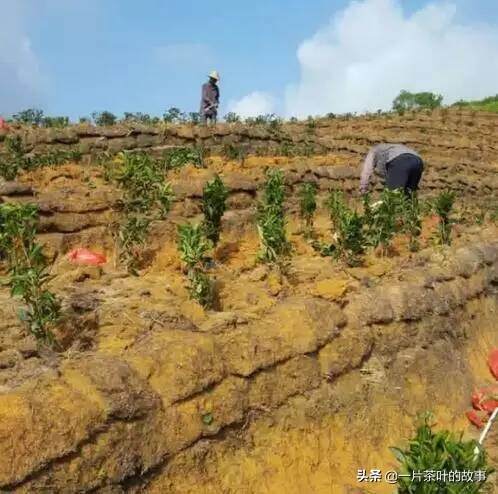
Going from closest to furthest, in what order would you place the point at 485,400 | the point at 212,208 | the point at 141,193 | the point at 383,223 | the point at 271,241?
the point at 271,241 < the point at 485,400 < the point at 212,208 < the point at 383,223 < the point at 141,193

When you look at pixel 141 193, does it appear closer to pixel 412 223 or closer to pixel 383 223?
pixel 383 223

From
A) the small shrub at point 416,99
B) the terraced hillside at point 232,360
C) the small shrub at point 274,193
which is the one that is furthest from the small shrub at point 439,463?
the small shrub at point 416,99

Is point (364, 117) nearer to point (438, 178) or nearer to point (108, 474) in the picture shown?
point (438, 178)

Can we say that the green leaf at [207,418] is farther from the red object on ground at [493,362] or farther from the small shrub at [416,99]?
the small shrub at [416,99]

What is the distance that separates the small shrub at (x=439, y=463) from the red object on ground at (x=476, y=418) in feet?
6.08

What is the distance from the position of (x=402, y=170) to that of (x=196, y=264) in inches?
156

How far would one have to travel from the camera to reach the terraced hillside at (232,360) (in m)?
3.04

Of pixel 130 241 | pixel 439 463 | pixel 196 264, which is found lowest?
pixel 439 463

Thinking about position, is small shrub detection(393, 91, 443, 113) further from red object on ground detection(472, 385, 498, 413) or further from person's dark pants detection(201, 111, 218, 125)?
red object on ground detection(472, 385, 498, 413)

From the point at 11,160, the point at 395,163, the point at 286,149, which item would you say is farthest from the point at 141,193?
the point at 286,149

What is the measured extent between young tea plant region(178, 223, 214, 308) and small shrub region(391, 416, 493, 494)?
163 cm

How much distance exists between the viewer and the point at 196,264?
4656 mm

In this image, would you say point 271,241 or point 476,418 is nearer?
point 476,418

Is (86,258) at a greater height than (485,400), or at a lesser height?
greater
